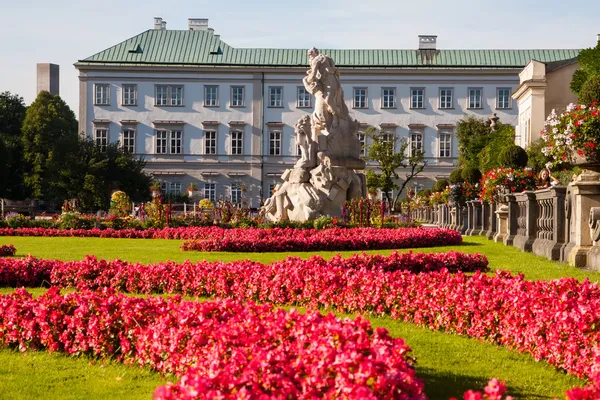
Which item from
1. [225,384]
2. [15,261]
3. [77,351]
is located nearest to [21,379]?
[77,351]

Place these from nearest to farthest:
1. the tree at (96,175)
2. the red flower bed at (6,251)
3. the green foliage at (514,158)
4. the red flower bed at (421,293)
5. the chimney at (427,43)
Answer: the red flower bed at (421,293), the red flower bed at (6,251), the green foliage at (514,158), the tree at (96,175), the chimney at (427,43)

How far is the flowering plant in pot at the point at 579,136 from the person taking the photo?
38.4 ft

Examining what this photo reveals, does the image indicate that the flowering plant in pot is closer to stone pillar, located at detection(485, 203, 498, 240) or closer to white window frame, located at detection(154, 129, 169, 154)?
stone pillar, located at detection(485, 203, 498, 240)

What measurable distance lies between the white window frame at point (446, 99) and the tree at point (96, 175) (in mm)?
23326

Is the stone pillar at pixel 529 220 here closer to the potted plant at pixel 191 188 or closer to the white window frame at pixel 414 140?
the potted plant at pixel 191 188

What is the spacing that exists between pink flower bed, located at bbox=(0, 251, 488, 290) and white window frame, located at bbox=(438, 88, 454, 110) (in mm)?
54132

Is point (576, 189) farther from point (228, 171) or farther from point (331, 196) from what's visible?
point (228, 171)

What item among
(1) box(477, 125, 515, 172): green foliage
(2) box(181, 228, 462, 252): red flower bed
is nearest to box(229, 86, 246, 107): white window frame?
(1) box(477, 125, 515, 172): green foliage

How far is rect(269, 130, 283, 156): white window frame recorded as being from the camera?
212ft

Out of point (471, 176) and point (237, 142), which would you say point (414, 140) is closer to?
point (237, 142)

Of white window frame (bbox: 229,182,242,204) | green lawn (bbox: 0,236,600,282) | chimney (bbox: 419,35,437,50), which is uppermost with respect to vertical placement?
chimney (bbox: 419,35,437,50)

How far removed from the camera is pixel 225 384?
3920 mm

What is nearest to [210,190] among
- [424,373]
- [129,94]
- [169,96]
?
[169,96]

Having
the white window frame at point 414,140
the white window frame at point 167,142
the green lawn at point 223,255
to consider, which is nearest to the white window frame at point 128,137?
the white window frame at point 167,142
